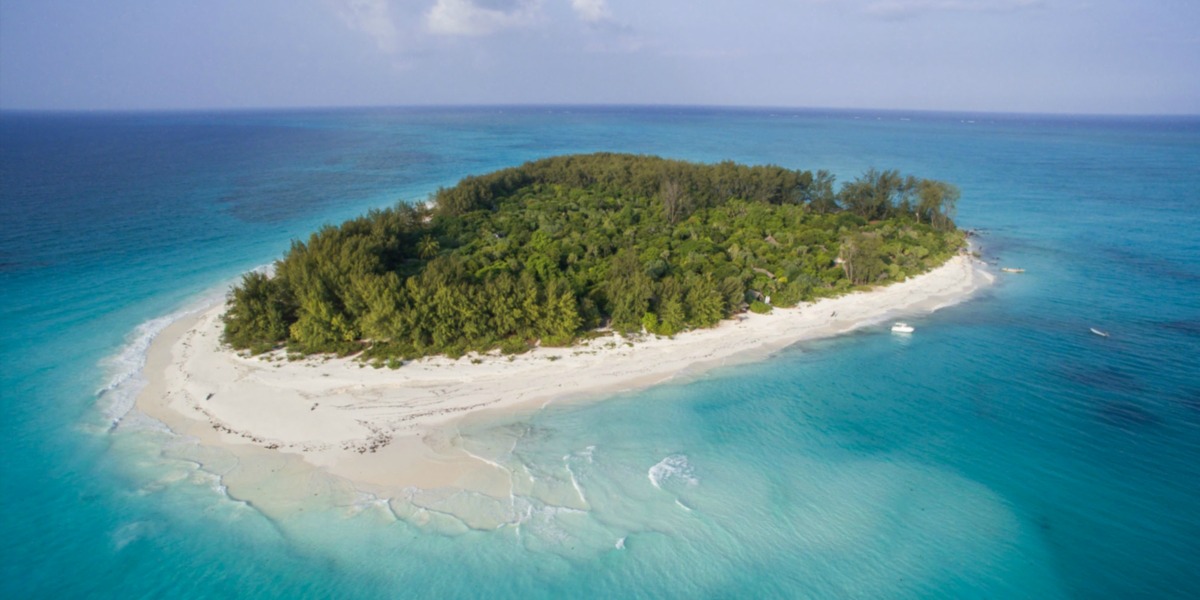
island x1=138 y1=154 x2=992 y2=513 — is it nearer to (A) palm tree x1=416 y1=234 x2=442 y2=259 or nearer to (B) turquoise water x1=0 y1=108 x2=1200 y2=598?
(A) palm tree x1=416 y1=234 x2=442 y2=259

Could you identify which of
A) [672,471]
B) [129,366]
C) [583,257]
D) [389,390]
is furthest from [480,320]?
[129,366]

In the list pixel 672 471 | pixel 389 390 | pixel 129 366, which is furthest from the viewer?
pixel 129 366

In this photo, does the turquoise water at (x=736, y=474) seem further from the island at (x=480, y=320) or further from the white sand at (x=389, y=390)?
the island at (x=480, y=320)

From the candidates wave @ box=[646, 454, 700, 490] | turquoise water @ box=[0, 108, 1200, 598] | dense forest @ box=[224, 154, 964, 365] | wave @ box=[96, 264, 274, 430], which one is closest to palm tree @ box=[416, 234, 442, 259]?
dense forest @ box=[224, 154, 964, 365]

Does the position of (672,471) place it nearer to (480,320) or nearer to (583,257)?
(480,320)


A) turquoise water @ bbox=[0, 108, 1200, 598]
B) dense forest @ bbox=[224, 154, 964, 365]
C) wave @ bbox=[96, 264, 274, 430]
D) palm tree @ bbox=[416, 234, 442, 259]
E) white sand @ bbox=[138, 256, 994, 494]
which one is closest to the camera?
turquoise water @ bbox=[0, 108, 1200, 598]
